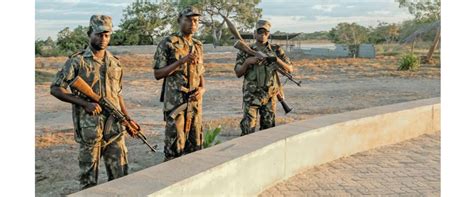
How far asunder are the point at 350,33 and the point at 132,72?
3211cm

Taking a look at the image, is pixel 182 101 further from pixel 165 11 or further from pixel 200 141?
pixel 165 11

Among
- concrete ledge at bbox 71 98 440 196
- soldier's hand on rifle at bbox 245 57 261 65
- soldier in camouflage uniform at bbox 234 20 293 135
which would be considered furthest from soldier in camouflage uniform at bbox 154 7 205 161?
soldier in camouflage uniform at bbox 234 20 293 135

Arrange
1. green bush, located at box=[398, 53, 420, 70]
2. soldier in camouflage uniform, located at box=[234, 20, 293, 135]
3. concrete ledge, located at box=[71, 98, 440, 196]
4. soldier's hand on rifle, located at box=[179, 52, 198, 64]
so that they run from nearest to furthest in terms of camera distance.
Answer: concrete ledge, located at box=[71, 98, 440, 196] < soldier's hand on rifle, located at box=[179, 52, 198, 64] < soldier in camouflage uniform, located at box=[234, 20, 293, 135] < green bush, located at box=[398, 53, 420, 70]

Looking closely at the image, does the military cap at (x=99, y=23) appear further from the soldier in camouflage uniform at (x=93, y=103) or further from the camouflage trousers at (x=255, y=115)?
the camouflage trousers at (x=255, y=115)

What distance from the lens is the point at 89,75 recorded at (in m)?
4.00

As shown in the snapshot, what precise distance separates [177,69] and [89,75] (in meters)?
0.92

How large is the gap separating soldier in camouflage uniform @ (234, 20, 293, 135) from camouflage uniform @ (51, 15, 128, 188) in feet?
6.94

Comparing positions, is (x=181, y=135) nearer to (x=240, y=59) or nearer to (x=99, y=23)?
(x=99, y=23)

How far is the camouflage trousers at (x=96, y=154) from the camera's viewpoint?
4027 mm

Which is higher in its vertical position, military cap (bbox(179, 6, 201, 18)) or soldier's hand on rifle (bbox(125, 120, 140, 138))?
military cap (bbox(179, 6, 201, 18))

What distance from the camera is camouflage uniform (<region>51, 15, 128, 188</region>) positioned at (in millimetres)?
3977

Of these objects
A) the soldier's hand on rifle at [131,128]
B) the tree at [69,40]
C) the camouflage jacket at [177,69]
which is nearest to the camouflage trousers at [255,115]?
the camouflage jacket at [177,69]

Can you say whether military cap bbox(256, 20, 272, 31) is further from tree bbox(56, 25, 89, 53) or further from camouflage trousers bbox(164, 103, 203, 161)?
tree bbox(56, 25, 89, 53)

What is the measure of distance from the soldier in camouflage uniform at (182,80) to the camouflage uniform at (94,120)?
65cm
